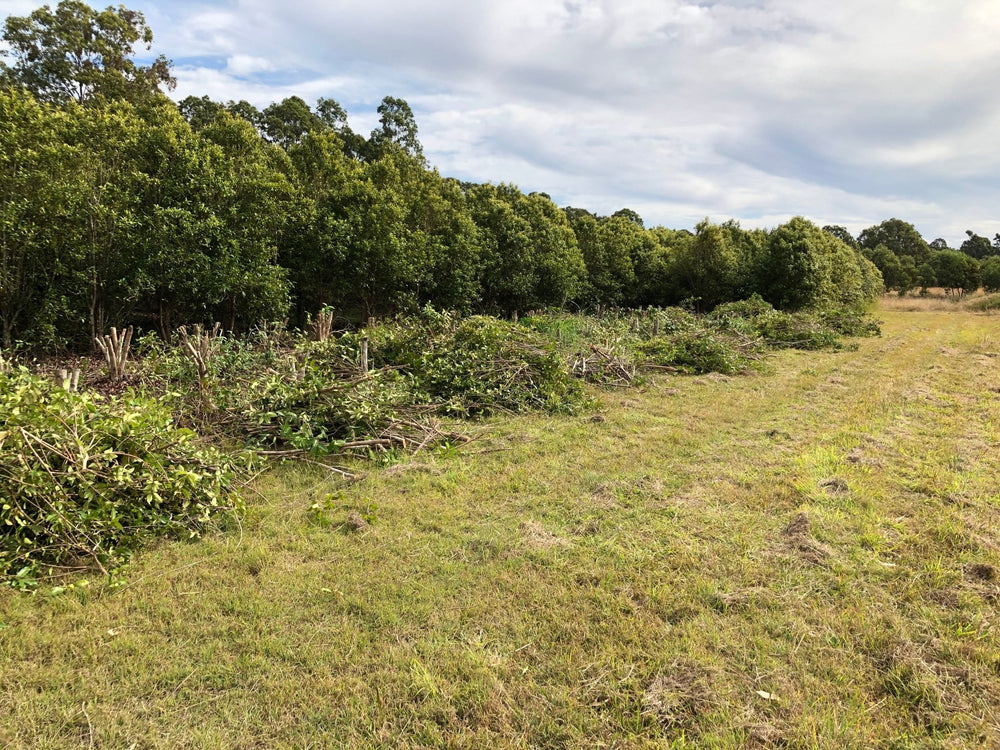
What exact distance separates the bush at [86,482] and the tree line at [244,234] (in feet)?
21.3

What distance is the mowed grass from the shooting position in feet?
7.61

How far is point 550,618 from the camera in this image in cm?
299

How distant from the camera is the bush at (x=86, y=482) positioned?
129 inches

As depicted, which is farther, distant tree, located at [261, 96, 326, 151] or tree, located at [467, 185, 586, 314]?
distant tree, located at [261, 96, 326, 151]

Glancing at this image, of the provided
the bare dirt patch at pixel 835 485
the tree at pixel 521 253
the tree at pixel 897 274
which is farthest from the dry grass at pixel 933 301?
the bare dirt patch at pixel 835 485

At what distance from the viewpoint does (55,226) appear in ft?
27.8

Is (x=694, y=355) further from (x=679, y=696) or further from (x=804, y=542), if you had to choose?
(x=679, y=696)

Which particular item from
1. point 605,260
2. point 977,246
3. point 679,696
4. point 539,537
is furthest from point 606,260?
point 977,246

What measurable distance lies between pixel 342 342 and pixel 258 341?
69.7 inches

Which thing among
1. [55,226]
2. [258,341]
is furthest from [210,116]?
[258,341]

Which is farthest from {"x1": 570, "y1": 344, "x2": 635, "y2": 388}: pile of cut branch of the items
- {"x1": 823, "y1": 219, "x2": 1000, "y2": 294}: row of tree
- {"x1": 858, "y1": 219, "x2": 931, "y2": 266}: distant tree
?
{"x1": 858, "y1": 219, "x2": 931, "y2": 266}: distant tree

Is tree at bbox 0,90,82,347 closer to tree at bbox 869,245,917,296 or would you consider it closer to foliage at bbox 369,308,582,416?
foliage at bbox 369,308,582,416

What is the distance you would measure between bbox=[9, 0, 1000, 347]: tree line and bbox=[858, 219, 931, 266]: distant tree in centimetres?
4975

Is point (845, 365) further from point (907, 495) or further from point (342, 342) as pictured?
point (342, 342)
